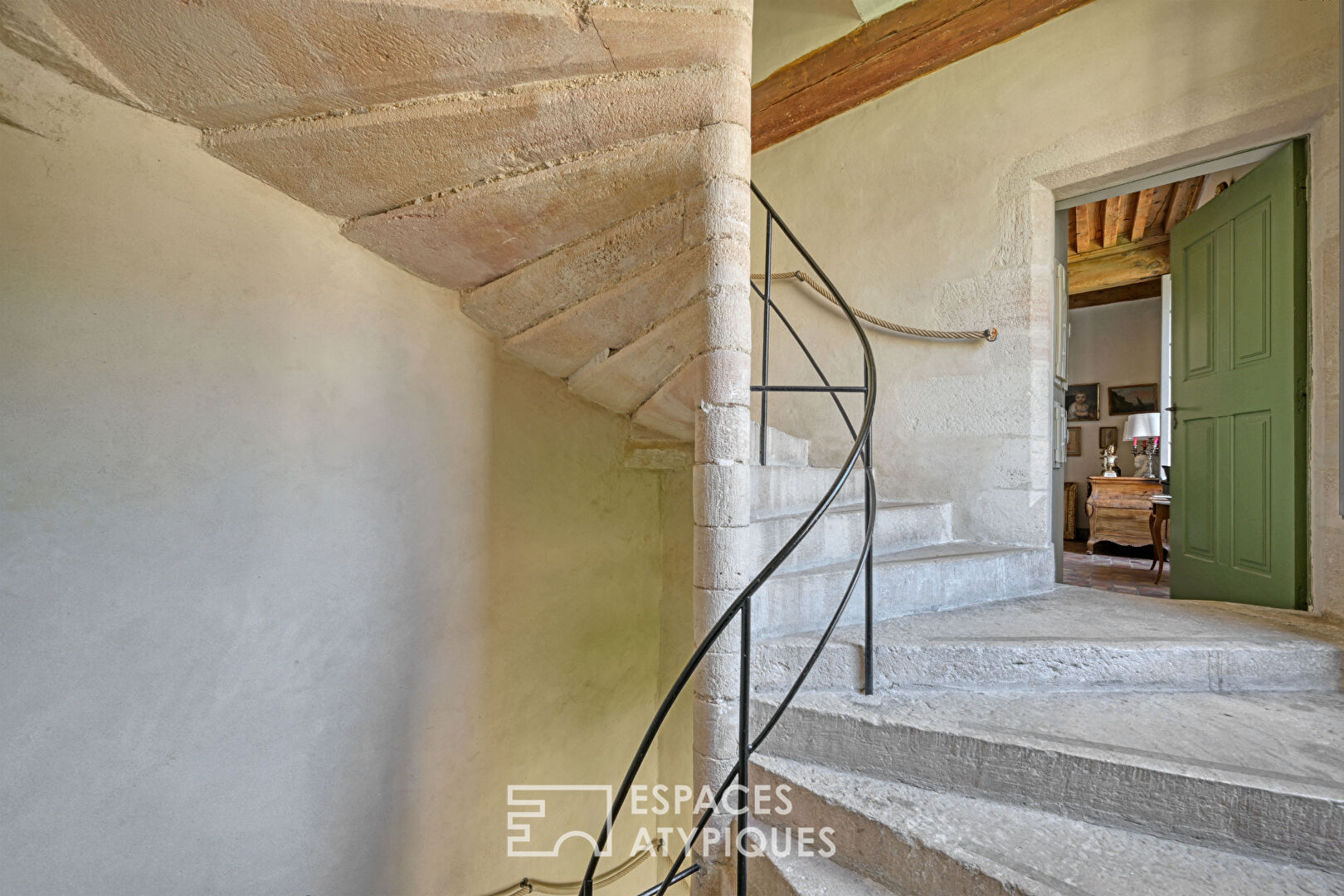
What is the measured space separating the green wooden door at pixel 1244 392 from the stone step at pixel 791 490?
4.69 ft

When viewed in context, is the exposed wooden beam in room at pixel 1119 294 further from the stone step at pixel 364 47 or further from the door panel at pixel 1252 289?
the stone step at pixel 364 47

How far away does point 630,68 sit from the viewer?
1503 millimetres

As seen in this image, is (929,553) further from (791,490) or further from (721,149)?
(721,149)

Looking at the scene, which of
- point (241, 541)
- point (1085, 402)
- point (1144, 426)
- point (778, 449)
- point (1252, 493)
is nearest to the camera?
point (241, 541)

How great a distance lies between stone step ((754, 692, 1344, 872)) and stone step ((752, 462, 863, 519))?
748 millimetres

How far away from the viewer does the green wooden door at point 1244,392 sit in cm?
201

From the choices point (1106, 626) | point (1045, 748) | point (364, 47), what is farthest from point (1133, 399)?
point (364, 47)

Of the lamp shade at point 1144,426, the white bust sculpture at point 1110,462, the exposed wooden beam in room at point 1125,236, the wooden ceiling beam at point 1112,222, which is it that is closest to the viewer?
the exposed wooden beam in room at point 1125,236

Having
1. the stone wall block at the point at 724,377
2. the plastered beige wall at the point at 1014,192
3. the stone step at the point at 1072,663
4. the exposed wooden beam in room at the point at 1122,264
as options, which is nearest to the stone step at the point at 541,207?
the stone wall block at the point at 724,377

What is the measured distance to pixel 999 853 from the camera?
1.08m

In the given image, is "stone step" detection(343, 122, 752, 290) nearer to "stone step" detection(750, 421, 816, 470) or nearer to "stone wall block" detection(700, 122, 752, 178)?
"stone wall block" detection(700, 122, 752, 178)

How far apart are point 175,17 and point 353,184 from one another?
1.73 ft

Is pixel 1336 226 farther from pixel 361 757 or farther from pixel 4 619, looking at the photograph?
pixel 4 619

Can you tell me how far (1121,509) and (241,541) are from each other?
6394 mm
